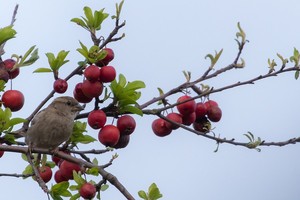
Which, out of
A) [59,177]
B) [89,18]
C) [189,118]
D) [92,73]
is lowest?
[59,177]

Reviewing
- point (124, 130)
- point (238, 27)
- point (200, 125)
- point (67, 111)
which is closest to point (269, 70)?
point (238, 27)

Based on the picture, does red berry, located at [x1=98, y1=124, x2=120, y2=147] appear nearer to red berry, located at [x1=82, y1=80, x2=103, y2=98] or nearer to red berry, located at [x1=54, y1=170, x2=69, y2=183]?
red berry, located at [x1=82, y1=80, x2=103, y2=98]

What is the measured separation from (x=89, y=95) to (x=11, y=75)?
609 mm

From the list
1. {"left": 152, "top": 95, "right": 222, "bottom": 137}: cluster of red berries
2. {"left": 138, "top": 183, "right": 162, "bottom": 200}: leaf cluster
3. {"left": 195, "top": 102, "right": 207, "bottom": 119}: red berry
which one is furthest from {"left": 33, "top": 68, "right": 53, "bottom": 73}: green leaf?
{"left": 195, "top": 102, "right": 207, "bottom": 119}: red berry

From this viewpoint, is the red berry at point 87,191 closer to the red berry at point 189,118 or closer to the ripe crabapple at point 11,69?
the ripe crabapple at point 11,69

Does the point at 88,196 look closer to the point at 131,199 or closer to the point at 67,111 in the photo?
the point at 131,199

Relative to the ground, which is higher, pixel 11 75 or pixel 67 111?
pixel 11 75

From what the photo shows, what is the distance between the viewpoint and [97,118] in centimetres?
392

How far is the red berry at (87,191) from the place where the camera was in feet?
11.0

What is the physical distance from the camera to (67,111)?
188 inches

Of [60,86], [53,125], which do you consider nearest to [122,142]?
[60,86]

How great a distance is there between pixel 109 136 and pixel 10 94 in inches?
29.8

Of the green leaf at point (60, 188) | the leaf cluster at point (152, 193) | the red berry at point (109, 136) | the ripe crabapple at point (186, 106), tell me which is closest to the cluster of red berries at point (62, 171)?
the green leaf at point (60, 188)

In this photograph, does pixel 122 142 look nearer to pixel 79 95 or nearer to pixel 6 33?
pixel 79 95
